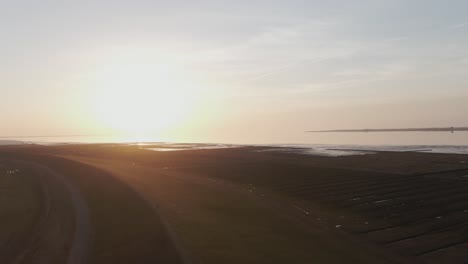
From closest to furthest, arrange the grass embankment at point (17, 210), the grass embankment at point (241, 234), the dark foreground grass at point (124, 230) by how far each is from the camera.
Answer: the dark foreground grass at point (124, 230) < the grass embankment at point (241, 234) < the grass embankment at point (17, 210)

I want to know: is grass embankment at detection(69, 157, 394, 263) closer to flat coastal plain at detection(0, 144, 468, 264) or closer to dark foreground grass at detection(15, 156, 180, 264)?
flat coastal plain at detection(0, 144, 468, 264)

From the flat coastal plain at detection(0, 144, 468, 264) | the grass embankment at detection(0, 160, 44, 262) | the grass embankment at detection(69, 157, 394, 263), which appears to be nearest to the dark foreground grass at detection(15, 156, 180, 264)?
the flat coastal plain at detection(0, 144, 468, 264)

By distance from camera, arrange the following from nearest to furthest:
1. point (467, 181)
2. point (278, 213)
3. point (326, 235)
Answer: point (326, 235)
point (278, 213)
point (467, 181)

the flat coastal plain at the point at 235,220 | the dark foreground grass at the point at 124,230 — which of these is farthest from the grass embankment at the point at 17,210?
the dark foreground grass at the point at 124,230

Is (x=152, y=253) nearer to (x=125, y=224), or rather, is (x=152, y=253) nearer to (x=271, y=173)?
(x=125, y=224)

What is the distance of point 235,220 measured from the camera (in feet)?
61.6

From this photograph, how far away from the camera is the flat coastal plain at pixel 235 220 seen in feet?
44.7

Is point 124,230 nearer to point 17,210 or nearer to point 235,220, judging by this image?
point 235,220

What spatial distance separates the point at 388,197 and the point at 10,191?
24.4 meters

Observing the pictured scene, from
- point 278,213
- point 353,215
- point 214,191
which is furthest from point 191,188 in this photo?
point 353,215

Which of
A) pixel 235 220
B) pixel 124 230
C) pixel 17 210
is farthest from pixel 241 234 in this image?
pixel 17 210

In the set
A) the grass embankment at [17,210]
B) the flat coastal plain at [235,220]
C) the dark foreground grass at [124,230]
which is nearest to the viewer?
the dark foreground grass at [124,230]

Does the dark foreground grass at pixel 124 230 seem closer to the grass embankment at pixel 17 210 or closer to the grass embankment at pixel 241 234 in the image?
the grass embankment at pixel 241 234

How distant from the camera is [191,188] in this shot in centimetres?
2898
